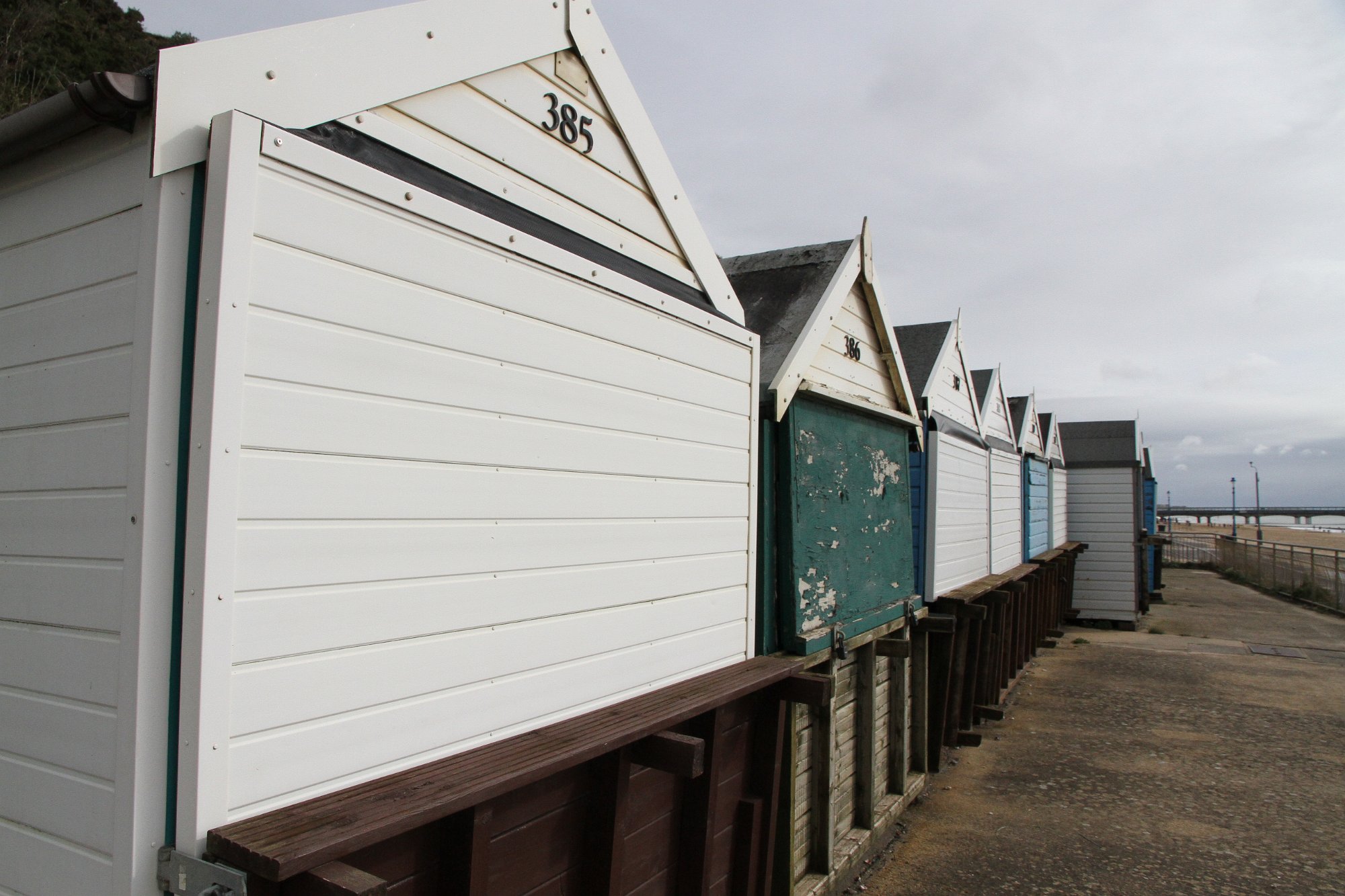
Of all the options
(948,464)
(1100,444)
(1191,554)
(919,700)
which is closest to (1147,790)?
(919,700)

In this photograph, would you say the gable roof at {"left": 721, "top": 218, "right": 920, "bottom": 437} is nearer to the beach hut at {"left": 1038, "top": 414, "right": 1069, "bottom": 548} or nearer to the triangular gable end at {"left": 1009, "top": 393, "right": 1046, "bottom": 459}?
the triangular gable end at {"left": 1009, "top": 393, "right": 1046, "bottom": 459}

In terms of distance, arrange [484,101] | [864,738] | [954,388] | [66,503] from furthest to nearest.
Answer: [954,388] → [864,738] → [484,101] → [66,503]

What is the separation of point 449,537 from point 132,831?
96 centimetres

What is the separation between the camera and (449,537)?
2.37m

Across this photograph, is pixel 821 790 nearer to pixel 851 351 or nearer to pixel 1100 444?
pixel 851 351

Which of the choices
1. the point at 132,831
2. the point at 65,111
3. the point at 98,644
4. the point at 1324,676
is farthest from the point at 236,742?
the point at 1324,676

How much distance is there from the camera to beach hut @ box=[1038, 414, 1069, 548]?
50.3 ft

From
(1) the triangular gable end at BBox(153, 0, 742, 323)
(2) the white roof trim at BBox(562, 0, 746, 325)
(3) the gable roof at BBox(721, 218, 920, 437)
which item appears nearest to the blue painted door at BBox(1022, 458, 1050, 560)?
(3) the gable roof at BBox(721, 218, 920, 437)

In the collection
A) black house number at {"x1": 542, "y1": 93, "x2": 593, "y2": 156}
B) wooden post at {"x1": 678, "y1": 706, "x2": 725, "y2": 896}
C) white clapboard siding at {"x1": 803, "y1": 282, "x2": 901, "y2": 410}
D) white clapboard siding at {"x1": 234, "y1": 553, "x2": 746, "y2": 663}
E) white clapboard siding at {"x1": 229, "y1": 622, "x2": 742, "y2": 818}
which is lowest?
wooden post at {"x1": 678, "y1": 706, "x2": 725, "y2": 896}

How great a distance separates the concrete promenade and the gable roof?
3.40m

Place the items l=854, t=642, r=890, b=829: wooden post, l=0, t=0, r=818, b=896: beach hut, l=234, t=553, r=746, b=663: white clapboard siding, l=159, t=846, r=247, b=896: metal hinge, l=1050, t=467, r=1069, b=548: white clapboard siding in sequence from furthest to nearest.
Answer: l=1050, t=467, r=1069, b=548: white clapboard siding, l=854, t=642, r=890, b=829: wooden post, l=234, t=553, r=746, b=663: white clapboard siding, l=0, t=0, r=818, b=896: beach hut, l=159, t=846, r=247, b=896: metal hinge

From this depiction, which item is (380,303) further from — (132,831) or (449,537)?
(132,831)

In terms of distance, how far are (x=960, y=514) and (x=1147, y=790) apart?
295 centimetres

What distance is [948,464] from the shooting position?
7.61 meters
